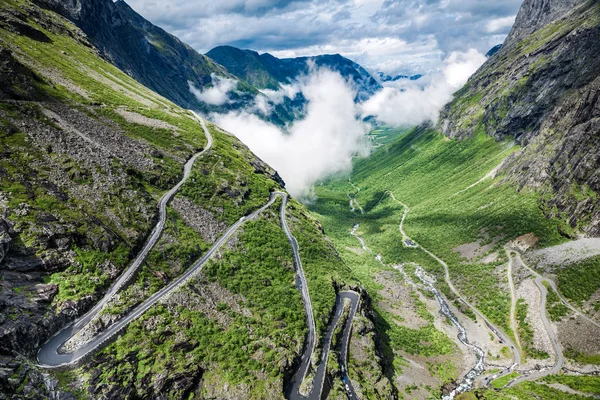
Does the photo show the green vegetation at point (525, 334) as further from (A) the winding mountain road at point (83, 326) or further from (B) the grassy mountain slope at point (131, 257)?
(A) the winding mountain road at point (83, 326)

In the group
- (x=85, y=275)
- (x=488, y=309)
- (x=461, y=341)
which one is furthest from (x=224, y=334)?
(x=488, y=309)

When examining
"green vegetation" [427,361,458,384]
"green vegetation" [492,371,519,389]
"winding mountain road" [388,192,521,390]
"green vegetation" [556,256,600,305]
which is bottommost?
"green vegetation" [427,361,458,384]

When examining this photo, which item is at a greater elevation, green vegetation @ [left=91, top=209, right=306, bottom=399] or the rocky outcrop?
the rocky outcrop

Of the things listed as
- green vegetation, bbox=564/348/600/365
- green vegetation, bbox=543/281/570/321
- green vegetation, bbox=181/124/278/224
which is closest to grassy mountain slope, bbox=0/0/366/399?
green vegetation, bbox=181/124/278/224

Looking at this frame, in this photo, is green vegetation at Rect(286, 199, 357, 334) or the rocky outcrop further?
green vegetation at Rect(286, 199, 357, 334)

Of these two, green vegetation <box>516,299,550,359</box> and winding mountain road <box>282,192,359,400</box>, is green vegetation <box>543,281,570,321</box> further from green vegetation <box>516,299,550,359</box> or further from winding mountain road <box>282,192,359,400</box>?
winding mountain road <box>282,192,359,400</box>

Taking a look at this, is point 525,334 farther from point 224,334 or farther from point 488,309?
point 224,334

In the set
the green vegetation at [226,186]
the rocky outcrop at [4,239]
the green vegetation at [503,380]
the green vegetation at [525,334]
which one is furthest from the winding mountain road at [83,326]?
the green vegetation at [525,334]
